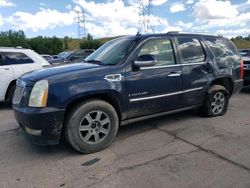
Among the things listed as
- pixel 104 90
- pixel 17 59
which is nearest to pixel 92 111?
pixel 104 90

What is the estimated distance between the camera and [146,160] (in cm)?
405

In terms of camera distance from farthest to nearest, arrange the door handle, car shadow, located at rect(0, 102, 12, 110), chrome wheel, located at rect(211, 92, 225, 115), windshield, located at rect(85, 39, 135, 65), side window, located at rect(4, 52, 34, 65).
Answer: car shadow, located at rect(0, 102, 12, 110)
side window, located at rect(4, 52, 34, 65)
chrome wheel, located at rect(211, 92, 225, 115)
the door handle
windshield, located at rect(85, 39, 135, 65)

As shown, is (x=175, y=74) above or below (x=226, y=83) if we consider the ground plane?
above

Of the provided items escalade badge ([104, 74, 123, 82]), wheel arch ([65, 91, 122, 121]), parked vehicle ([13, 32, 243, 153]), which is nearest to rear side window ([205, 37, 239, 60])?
parked vehicle ([13, 32, 243, 153])

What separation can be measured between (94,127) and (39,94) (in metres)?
0.97

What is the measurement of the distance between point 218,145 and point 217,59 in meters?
2.14

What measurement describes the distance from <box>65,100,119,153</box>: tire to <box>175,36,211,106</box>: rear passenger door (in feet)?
5.59

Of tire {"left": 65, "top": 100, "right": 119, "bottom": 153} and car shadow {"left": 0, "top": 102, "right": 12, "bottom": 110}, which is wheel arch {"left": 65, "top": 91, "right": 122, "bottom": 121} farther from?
car shadow {"left": 0, "top": 102, "right": 12, "bottom": 110}

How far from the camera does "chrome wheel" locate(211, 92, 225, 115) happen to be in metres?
6.11

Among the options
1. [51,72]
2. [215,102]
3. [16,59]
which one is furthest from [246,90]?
[51,72]

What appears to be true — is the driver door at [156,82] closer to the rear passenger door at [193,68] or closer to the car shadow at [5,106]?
the rear passenger door at [193,68]

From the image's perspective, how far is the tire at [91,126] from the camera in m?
4.19

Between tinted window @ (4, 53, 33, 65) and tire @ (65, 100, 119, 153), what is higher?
tinted window @ (4, 53, 33, 65)

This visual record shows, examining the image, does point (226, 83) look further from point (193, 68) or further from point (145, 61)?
point (145, 61)
